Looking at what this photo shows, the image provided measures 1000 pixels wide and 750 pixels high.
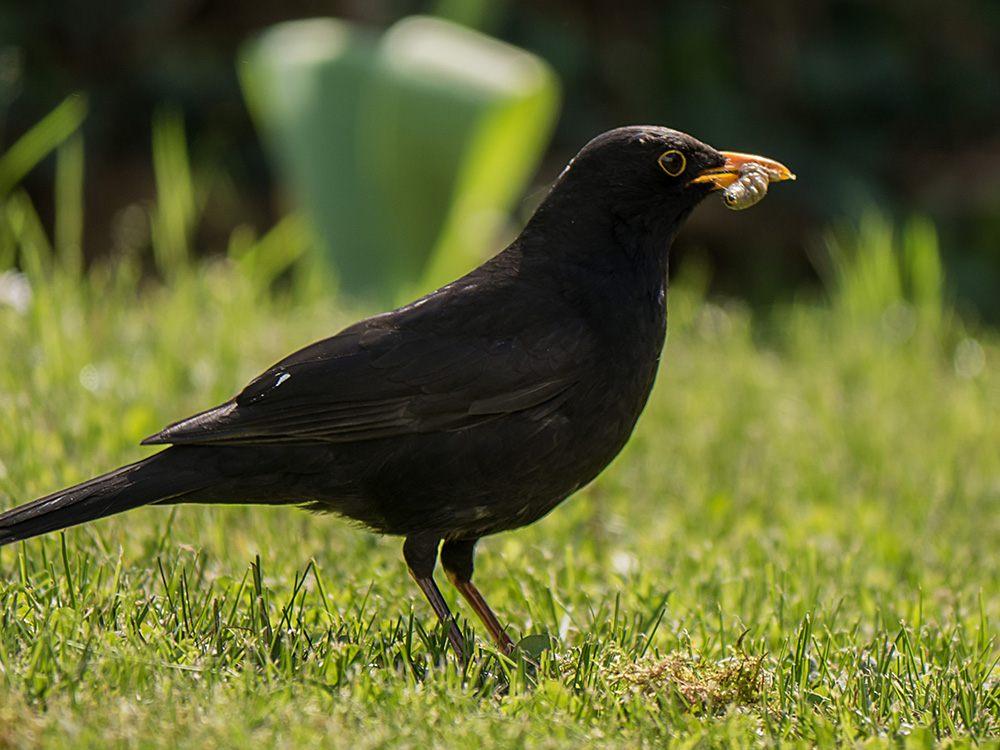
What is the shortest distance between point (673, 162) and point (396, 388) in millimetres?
933

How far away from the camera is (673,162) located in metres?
3.20

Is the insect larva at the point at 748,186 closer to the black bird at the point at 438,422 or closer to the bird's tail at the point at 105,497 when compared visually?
the black bird at the point at 438,422

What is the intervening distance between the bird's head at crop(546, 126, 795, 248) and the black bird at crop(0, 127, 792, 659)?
0.71ft

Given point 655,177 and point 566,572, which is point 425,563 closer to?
point 566,572

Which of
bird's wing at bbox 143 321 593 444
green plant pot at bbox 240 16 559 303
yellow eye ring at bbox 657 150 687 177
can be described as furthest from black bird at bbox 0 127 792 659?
green plant pot at bbox 240 16 559 303

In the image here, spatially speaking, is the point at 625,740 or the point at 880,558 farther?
the point at 880,558

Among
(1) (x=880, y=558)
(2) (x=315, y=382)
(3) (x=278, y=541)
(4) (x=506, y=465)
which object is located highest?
(2) (x=315, y=382)

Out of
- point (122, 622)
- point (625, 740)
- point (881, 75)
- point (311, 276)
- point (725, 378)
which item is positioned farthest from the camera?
point (881, 75)

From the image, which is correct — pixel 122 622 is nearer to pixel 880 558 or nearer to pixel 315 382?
pixel 315 382

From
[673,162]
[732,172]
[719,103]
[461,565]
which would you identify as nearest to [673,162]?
[673,162]

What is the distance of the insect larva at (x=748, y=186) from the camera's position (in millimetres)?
3186

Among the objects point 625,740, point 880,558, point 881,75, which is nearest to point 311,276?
point 880,558

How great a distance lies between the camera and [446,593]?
139 inches

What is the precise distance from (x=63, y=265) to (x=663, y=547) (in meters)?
3.48
